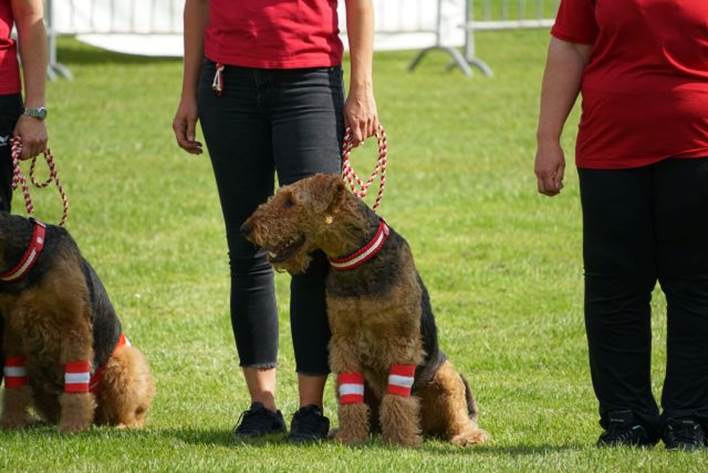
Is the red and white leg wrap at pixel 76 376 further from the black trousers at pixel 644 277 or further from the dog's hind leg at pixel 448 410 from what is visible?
the black trousers at pixel 644 277

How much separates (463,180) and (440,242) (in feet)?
6.84

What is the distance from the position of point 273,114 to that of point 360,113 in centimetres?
34

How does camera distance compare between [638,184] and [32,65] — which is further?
[32,65]

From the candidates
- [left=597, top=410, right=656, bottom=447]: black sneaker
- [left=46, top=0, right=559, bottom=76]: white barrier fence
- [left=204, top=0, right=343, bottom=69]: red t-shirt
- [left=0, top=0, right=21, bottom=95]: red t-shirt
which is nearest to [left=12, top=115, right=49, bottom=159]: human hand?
[left=0, top=0, right=21, bottom=95]: red t-shirt

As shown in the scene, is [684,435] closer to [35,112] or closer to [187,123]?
[187,123]

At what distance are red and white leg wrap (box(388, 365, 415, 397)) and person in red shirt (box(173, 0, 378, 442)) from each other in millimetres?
329

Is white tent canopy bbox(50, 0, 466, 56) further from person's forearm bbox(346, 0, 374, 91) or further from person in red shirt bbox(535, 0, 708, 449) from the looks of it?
person in red shirt bbox(535, 0, 708, 449)

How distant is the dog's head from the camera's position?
5316mm

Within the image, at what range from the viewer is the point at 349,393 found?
5523 millimetres

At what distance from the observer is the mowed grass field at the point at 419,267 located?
536cm

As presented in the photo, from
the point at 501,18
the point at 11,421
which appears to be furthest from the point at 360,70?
the point at 501,18

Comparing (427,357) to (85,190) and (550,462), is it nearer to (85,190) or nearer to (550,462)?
(550,462)

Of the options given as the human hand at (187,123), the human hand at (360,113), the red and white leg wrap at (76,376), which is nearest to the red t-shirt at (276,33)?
the human hand at (360,113)

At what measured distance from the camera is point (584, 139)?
512cm
